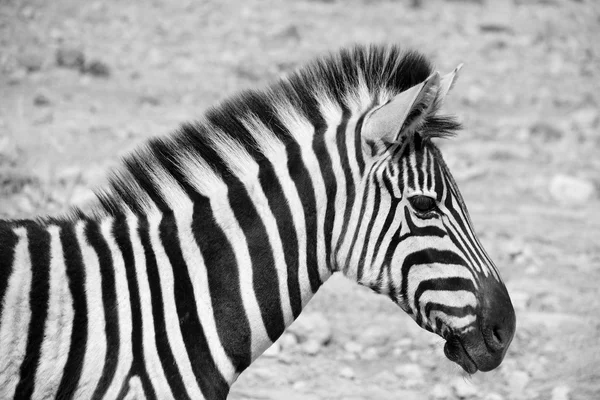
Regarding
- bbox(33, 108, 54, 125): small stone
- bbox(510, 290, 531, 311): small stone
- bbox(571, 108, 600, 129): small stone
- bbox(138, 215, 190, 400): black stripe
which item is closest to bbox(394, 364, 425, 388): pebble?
bbox(510, 290, 531, 311): small stone

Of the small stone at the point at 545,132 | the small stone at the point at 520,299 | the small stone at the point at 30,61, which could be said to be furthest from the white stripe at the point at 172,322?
the small stone at the point at 545,132

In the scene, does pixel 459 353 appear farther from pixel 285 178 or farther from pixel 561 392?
pixel 561 392

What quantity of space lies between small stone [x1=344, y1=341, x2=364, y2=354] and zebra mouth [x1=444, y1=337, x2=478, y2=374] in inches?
85.0

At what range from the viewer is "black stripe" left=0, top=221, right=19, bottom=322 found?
253cm

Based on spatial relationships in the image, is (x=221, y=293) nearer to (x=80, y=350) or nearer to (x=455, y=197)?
(x=80, y=350)

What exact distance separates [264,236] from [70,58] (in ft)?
23.3

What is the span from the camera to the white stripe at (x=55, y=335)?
98.5 inches

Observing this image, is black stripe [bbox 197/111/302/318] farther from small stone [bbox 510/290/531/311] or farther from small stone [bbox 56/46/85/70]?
small stone [bbox 56/46/85/70]

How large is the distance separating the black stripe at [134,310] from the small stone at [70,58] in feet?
22.5

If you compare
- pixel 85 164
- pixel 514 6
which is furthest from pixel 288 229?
pixel 514 6

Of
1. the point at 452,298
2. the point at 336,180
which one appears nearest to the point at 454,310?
the point at 452,298

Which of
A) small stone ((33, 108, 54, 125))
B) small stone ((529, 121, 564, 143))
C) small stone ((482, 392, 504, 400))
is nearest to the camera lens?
small stone ((482, 392, 504, 400))

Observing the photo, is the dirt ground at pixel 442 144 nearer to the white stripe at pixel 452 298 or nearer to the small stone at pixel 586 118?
the small stone at pixel 586 118

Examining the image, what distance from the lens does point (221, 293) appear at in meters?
2.78
